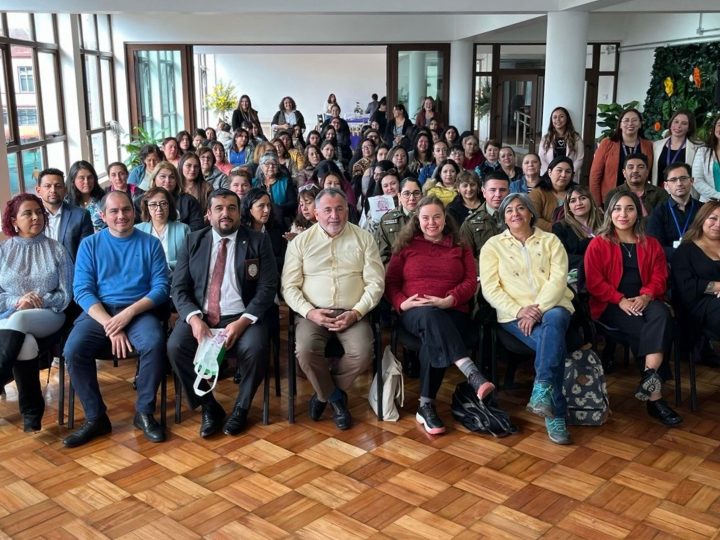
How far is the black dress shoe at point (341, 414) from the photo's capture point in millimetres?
3529

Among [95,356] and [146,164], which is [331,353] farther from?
[146,164]

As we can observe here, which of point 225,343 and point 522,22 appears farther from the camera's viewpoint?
point 522,22

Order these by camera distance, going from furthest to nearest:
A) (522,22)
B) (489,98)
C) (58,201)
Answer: (489,98)
(522,22)
(58,201)

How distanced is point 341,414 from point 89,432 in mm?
1232

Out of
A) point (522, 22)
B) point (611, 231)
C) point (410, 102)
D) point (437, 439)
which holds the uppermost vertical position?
point (522, 22)

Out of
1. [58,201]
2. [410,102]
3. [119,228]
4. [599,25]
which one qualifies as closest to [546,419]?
[119,228]

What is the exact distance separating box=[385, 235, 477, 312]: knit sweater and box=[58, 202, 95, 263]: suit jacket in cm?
181

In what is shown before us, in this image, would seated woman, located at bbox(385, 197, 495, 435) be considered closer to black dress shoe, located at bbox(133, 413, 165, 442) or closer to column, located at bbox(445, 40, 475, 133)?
black dress shoe, located at bbox(133, 413, 165, 442)

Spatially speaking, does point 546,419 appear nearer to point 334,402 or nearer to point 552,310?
point 552,310

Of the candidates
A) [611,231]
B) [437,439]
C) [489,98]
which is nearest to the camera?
[437,439]

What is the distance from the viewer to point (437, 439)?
11.2ft

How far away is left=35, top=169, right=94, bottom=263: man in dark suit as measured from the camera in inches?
160

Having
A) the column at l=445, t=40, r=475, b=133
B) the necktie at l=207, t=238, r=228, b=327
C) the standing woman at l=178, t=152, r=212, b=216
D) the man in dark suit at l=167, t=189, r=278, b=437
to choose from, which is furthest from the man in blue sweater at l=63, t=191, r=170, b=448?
the column at l=445, t=40, r=475, b=133

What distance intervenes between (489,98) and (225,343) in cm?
1182
